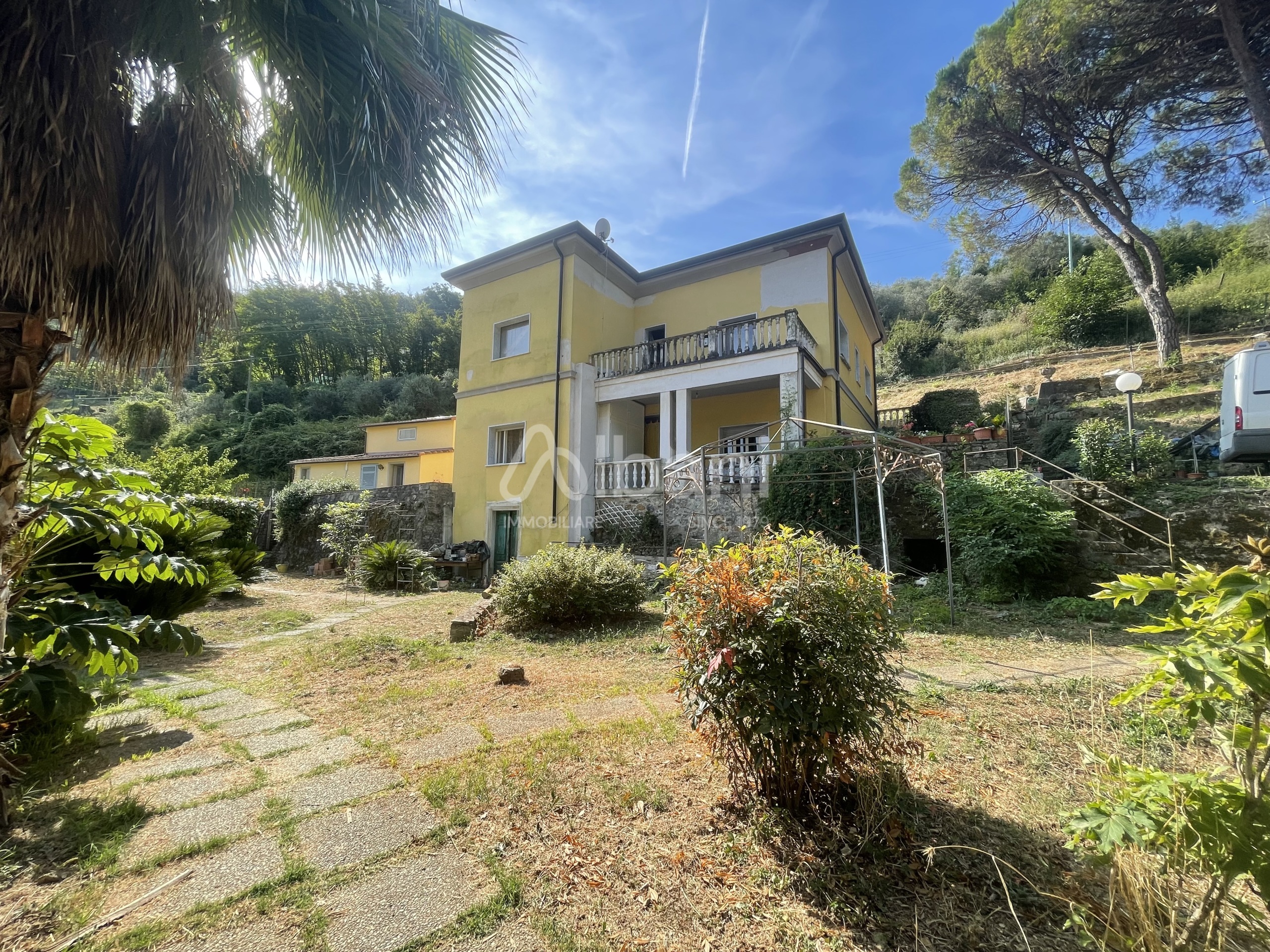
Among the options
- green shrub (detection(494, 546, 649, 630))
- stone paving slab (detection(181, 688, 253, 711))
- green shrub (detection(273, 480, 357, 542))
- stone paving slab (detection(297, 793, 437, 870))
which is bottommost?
stone paving slab (detection(181, 688, 253, 711))

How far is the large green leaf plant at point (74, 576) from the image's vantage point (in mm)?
2398

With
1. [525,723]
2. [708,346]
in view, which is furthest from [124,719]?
[708,346]

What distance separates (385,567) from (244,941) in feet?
33.7

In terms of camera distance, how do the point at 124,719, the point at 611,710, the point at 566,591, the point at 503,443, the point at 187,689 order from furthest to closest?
→ the point at 503,443
the point at 566,591
the point at 187,689
the point at 611,710
the point at 124,719

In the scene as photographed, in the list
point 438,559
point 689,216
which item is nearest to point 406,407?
point 438,559

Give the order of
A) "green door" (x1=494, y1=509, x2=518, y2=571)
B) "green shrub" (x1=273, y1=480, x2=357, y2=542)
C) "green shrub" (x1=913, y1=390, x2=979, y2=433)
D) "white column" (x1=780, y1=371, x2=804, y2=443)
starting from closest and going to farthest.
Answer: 1. "white column" (x1=780, y1=371, x2=804, y2=443)
2. "green door" (x1=494, y1=509, x2=518, y2=571)
3. "green shrub" (x1=913, y1=390, x2=979, y2=433)
4. "green shrub" (x1=273, y1=480, x2=357, y2=542)

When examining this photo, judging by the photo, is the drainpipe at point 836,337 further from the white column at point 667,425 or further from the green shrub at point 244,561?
the green shrub at point 244,561

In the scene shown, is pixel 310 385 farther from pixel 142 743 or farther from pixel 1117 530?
pixel 1117 530

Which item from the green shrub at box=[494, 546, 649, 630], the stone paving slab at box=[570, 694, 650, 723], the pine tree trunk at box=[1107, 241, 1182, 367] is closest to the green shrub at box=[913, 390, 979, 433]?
the pine tree trunk at box=[1107, 241, 1182, 367]

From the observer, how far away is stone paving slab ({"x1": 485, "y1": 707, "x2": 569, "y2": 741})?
10.8 ft

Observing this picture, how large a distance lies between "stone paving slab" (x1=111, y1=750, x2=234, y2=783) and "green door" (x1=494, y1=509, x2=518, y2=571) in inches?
383

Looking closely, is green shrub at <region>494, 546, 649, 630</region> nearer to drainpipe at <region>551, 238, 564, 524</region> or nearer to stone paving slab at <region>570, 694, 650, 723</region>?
stone paving slab at <region>570, 694, 650, 723</region>

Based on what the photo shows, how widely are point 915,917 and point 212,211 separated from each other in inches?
178

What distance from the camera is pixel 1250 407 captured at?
7.68 metres
